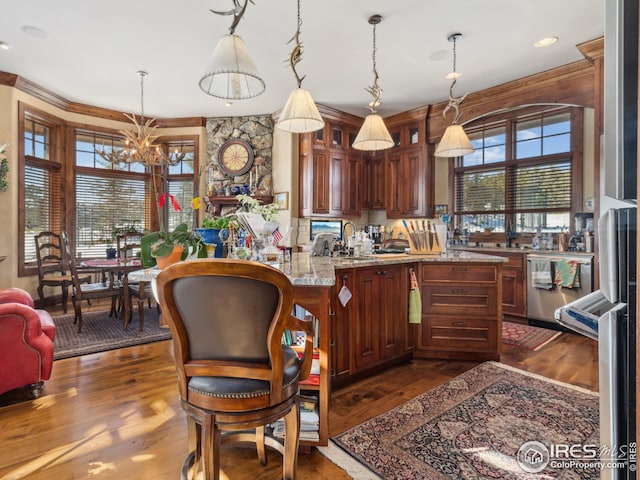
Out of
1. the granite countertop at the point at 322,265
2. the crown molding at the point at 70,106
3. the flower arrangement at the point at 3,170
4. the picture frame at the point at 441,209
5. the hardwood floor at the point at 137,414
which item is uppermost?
the crown molding at the point at 70,106

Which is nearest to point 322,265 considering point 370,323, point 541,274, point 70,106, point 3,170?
point 370,323

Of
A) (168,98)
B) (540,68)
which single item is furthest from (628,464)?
(168,98)

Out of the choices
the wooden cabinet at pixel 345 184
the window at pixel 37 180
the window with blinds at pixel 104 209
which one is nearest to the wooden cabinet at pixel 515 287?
the wooden cabinet at pixel 345 184

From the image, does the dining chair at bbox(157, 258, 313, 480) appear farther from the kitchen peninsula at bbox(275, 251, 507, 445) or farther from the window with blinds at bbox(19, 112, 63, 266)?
the window with blinds at bbox(19, 112, 63, 266)

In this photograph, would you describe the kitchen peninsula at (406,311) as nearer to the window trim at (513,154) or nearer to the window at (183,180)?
the window trim at (513,154)

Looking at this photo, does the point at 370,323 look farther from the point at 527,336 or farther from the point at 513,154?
the point at 513,154

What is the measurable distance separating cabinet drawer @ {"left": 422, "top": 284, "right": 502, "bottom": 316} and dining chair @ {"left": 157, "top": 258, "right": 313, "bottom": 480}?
218cm

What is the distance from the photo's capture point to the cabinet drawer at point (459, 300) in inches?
121

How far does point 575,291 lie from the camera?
394 centimetres

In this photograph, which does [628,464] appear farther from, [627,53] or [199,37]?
[199,37]

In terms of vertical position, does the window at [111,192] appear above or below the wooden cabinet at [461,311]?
above

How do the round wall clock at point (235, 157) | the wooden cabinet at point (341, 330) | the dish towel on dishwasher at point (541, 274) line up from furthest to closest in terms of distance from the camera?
1. the round wall clock at point (235, 157)
2. the dish towel on dishwasher at point (541, 274)
3. the wooden cabinet at point (341, 330)

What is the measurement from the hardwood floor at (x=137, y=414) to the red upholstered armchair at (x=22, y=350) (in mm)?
162

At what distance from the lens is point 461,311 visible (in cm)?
312
